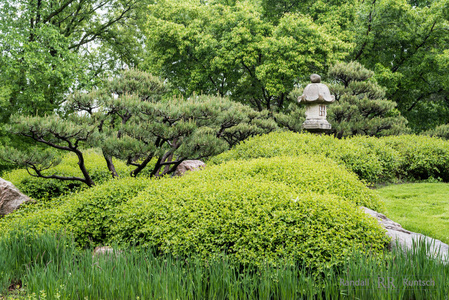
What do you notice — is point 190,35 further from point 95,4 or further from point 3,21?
point 3,21

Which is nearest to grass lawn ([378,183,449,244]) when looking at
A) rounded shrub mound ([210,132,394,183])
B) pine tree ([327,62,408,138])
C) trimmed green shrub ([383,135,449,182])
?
rounded shrub mound ([210,132,394,183])

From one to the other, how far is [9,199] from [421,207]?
28.7 feet

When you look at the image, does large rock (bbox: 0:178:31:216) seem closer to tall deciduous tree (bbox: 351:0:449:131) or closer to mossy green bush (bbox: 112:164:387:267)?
mossy green bush (bbox: 112:164:387:267)

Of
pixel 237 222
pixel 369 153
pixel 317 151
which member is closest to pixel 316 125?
pixel 369 153

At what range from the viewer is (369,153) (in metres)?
9.56

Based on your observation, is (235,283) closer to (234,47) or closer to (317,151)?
(317,151)

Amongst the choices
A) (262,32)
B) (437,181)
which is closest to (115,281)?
(437,181)

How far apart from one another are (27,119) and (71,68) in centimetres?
776

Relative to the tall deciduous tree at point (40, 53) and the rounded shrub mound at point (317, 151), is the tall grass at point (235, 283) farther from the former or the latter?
the tall deciduous tree at point (40, 53)

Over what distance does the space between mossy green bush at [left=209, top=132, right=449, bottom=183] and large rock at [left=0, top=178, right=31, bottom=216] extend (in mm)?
4498

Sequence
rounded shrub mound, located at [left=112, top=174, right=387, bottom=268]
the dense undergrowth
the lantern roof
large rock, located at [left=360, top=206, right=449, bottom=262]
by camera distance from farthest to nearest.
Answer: the lantern roof < large rock, located at [left=360, top=206, right=449, bottom=262] < rounded shrub mound, located at [left=112, top=174, right=387, bottom=268] < the dense undergrowth

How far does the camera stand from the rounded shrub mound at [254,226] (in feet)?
11.3

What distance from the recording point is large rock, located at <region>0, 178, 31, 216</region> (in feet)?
23.6

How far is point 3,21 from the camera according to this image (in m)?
12.2
